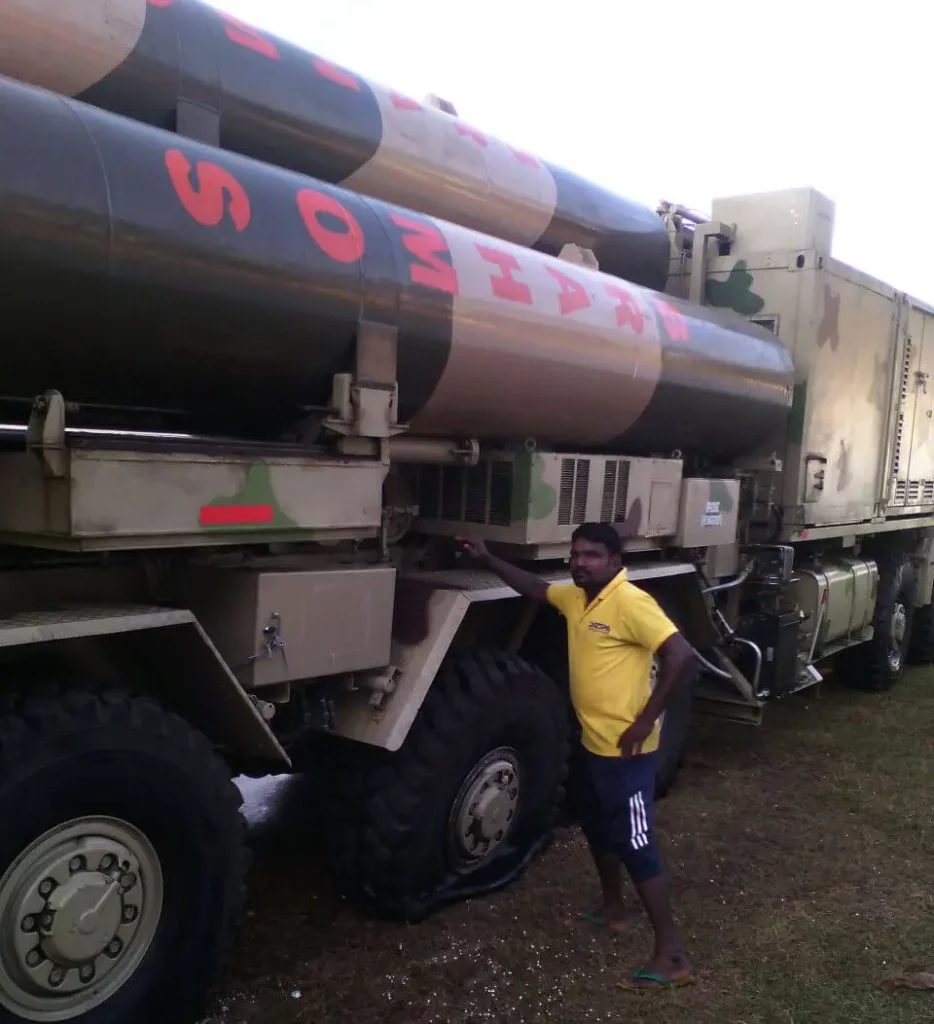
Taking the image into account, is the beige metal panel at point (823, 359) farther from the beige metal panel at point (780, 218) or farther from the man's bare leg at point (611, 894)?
the man's bare leg at point (611, 894)

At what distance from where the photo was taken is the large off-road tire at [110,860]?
223cm

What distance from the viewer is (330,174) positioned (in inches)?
139

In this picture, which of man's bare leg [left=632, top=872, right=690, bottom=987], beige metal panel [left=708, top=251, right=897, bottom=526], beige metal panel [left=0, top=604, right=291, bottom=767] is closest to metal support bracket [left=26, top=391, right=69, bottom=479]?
beige metal panel [left=0, top=604, right=291, bottom=767]

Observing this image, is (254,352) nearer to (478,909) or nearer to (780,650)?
(478,909)

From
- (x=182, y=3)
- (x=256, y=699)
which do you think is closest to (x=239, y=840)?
(x=256, y=699)

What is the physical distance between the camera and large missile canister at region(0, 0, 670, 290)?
9.11 feet

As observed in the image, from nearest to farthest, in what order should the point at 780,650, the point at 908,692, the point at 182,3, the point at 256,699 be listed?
the point at 256,699, the point at 182,3, the point at 780,650, the point at 908,692

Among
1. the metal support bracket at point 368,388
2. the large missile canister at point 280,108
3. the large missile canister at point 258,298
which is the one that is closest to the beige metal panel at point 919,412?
the large missile canister at point 280,108

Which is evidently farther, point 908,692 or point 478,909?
point 908,692

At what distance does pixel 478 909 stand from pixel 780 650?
267 centimetres

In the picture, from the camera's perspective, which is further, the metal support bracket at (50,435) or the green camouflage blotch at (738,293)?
the green camouflage blotch at (738,293)

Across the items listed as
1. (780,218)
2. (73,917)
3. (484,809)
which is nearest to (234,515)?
(73,917)

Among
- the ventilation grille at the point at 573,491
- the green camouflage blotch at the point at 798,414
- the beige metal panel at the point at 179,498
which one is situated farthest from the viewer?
the green camouflage blotch at the point at 798,414

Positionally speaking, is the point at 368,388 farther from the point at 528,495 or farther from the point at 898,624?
the point at 898,624
